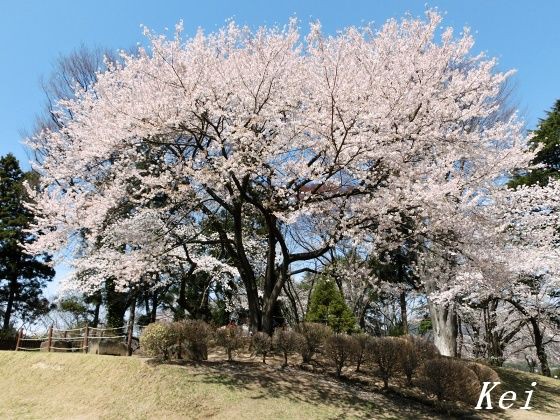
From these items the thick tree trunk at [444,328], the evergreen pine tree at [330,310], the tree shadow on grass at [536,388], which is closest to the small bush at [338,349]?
the tree shadow on grass at [536,388]

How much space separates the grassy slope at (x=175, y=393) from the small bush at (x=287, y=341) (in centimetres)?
70

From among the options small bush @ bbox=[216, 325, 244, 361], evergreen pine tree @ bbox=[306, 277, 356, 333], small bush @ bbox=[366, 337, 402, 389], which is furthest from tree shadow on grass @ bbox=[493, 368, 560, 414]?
→ small bush @ bbox=[216, 325, 244, 361]

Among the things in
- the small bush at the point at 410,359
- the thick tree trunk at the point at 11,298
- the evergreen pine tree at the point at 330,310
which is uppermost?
the thick tree trunk at the point at 11,298

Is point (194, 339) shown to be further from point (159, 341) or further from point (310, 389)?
point (310, 389)

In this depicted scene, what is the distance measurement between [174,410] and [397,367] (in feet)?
19.3

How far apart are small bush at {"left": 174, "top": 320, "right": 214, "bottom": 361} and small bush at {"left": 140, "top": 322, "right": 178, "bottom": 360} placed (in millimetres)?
192

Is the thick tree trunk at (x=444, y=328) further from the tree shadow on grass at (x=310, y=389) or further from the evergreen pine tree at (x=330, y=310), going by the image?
the tree shadow on grass at (x=310, y=389)

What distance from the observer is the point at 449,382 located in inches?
425

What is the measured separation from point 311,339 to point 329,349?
0.70 metres

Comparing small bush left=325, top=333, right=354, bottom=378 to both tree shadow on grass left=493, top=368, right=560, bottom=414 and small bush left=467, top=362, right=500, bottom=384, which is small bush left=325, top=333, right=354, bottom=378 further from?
tree shadow on grass left=493, top=368, right=560, bottom=414

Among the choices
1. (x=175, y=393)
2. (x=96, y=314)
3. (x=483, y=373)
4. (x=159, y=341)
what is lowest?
(x=483, y=373)

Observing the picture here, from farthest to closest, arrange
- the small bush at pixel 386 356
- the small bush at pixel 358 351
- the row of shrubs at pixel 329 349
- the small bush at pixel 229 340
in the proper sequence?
the small bush at pixel 229 340, the small bush at pixel 358 351, the small bush at pixel 386 356, the row of shrubs at pixel 329 349

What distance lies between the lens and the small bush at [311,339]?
41.1 feet

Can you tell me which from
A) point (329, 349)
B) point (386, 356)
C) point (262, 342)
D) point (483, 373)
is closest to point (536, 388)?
point (483, 373)
